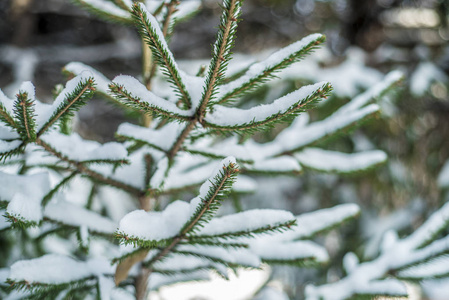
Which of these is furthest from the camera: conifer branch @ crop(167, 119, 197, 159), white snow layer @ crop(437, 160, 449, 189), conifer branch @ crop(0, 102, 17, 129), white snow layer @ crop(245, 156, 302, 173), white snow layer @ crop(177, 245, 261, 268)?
white snow layer @ crop(437, 160, 449, 189)

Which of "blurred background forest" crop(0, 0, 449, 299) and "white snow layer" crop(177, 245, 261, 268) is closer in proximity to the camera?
"white snow layer" crop(177, 245, 261, 268)

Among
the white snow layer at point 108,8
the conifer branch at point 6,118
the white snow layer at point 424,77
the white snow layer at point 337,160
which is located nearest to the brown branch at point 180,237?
the conifer branch at point 6,118

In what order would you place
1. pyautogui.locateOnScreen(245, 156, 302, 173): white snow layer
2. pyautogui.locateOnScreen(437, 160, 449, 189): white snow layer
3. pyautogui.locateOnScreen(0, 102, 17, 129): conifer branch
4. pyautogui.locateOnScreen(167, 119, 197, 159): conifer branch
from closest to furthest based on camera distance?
pyautogui.locateOnScreen(0, 102, 17, 129): conifer branch, pyautogui.locateOnScreen(167, 119, 197, 159): conifer branch, pyautogui.locateOnScreen(245, 156, 302, 173): white snow layer, pyautogui.locateOnScreen(437, 160, 449, 189): white snow layer

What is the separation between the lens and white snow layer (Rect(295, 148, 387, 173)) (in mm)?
1369

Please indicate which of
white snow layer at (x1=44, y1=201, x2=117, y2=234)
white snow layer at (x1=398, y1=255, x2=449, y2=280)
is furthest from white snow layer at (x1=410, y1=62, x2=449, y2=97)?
white snow layer at (x1=44, y1=201, x2=117, y2=234)

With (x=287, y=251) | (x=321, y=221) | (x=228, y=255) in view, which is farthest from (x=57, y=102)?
(x=321, y=221)

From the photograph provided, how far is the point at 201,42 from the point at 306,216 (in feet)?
12.3

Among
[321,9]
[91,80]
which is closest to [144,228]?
[91,80]

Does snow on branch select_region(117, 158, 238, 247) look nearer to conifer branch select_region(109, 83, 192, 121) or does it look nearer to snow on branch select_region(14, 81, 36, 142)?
conifer branch select_region(109, 83, 192, 121)

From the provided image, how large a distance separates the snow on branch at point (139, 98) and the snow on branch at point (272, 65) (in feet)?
0.38

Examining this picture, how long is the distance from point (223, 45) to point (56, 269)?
75 centimetres

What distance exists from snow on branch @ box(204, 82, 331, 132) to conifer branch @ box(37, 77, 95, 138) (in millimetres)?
274

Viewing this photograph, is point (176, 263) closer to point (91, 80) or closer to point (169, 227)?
point (169, 227)

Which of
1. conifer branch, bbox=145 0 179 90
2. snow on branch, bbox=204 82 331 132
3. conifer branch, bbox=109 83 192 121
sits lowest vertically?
snow on branch, bbox=204 82 331 132
